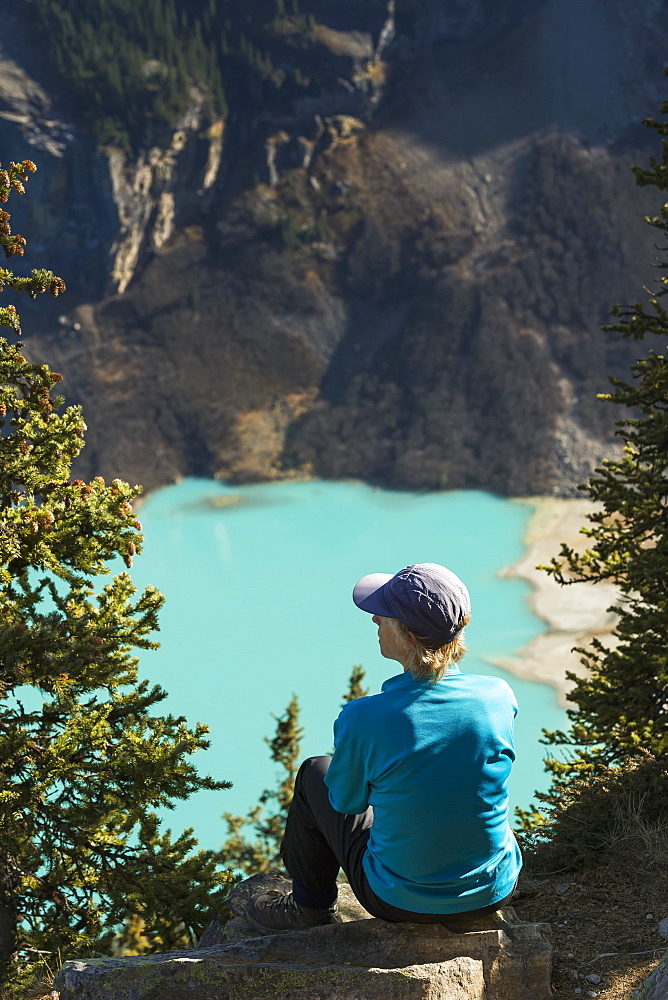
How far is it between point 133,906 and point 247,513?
4968cm

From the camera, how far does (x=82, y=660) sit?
6316 millimetres

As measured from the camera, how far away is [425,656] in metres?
3.55

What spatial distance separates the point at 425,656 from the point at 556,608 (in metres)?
39.5

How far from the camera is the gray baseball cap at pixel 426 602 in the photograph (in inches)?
139

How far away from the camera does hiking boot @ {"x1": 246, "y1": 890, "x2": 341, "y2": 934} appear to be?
4.39 meters

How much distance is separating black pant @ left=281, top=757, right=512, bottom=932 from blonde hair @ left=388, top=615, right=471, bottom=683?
870mm

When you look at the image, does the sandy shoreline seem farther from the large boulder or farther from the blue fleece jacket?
the blue fleece jacket

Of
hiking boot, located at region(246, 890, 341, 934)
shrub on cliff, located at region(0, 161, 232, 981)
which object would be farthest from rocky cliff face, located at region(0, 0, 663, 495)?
hiking boot, located at region(246, 890, 341, 934)

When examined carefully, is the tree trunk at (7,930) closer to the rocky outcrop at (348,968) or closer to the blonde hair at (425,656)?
the rocky outcrop at (348,968)

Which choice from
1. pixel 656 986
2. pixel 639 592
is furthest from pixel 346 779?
pixel 639 592

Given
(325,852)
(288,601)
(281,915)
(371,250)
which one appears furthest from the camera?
(371,250)

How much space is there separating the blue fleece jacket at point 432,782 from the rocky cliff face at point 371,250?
55.6 m

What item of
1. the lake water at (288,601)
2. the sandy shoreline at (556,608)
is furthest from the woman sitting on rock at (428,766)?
the sandy shoreline at (556,608)

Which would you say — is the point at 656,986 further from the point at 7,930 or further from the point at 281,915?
the point at 7,930
